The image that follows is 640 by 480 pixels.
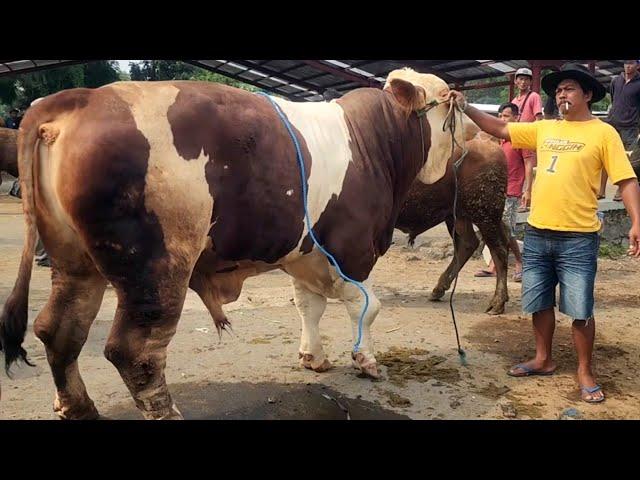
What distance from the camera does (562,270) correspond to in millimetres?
3693

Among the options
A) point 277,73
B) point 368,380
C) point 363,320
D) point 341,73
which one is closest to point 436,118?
point 363,320

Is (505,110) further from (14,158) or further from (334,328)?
(14,158)

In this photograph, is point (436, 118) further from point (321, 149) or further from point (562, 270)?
point (562, 270)

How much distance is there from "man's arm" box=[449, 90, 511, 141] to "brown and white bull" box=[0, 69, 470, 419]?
96 cm

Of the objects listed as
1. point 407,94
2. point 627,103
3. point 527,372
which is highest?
point 407,94

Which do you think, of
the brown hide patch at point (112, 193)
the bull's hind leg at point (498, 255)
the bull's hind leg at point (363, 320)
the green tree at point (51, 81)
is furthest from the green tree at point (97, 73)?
the brown hide patch at point (112, 193)

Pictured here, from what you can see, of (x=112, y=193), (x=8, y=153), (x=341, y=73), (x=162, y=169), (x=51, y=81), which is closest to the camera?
(x=112, y=193)

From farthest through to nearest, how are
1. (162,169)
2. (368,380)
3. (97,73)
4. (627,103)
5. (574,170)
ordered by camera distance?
1. (97,73)
2. (627,103)
3. (368,380)
4. (574,170)
5. (162,169)

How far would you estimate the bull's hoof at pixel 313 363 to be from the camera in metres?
3.98

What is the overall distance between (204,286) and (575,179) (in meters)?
2.40

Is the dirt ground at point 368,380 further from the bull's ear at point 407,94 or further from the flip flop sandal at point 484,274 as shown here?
the bull's ear at point 407,94

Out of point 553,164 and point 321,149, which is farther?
point 553,164

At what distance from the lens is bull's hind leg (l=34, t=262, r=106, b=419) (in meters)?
2.85

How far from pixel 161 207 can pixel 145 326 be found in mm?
567
